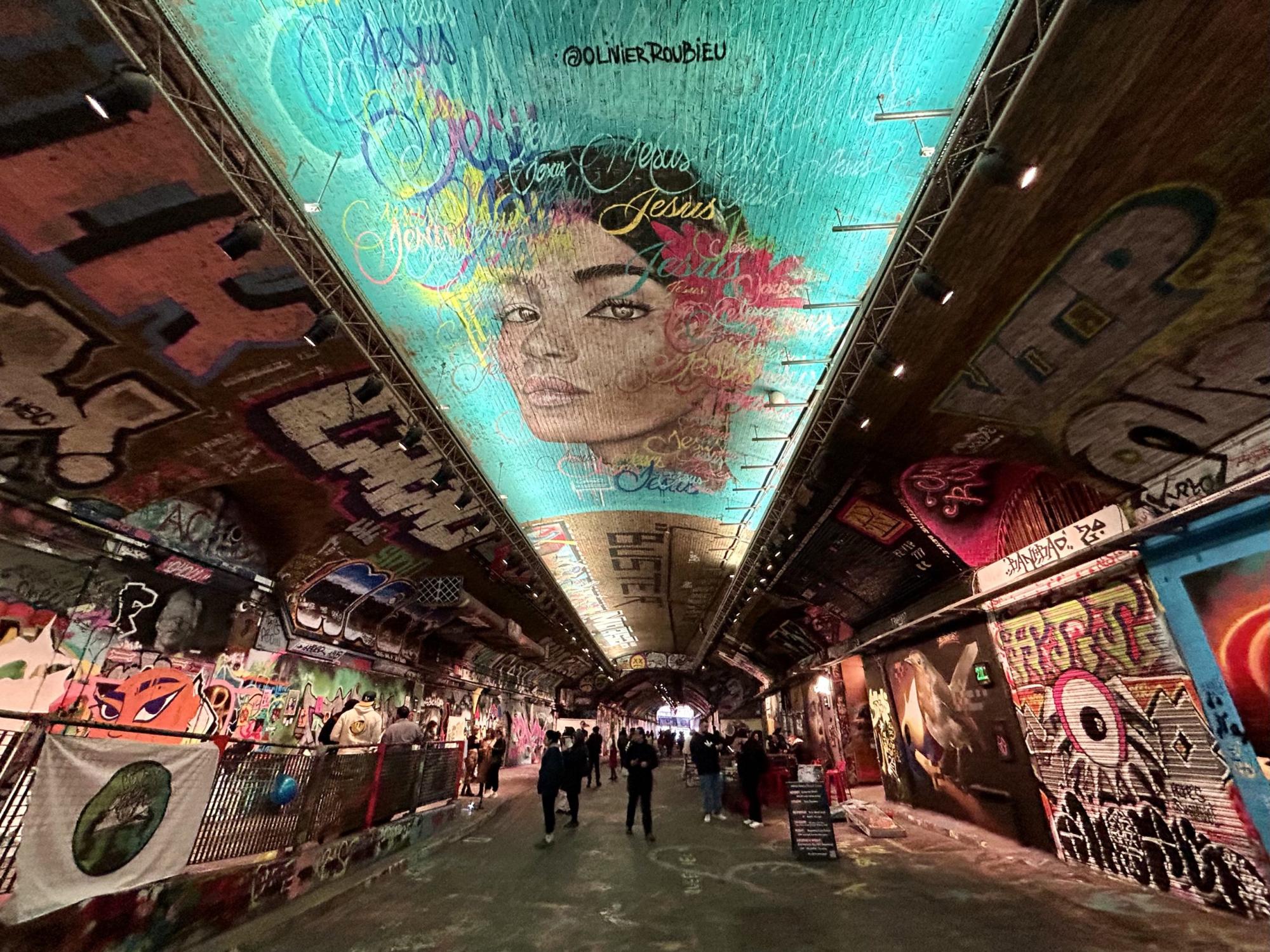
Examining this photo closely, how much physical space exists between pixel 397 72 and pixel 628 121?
1.99 meters

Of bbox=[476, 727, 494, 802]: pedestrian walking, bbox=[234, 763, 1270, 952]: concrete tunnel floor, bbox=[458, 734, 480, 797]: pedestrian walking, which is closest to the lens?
bbox=[234, 763, 1270, 952]: concrete tunnel floor

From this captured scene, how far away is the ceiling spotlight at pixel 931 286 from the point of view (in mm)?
4520

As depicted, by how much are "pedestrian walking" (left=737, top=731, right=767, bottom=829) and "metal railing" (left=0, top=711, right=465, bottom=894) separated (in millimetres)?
5799

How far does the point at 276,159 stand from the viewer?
484 centimetres

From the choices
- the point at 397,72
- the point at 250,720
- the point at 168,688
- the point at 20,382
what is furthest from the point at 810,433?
the point at 250,720

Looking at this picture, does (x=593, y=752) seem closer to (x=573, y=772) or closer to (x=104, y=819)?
(x=573, y=772)

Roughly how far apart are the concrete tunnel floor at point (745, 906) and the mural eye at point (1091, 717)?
4.12 feet

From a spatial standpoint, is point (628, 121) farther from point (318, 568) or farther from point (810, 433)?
point (318, 568)

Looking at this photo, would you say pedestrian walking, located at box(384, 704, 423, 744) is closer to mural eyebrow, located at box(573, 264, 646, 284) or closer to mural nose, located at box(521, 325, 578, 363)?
mural nose, located at box(521, 325, 578, 363)

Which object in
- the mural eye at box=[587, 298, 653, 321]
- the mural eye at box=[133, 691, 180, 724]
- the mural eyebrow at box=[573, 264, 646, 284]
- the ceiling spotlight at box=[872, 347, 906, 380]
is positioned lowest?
the mural eye at box=[133, 691, 180, 724]

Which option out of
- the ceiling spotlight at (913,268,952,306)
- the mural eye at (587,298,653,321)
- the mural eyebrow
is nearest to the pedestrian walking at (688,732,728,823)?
the mural eye at (587,298,653,321)

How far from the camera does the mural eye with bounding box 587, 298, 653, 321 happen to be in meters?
6.62

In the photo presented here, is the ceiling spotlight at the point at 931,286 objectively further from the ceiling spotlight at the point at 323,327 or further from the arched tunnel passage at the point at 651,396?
the ceiling spotlight at the point at 323,327

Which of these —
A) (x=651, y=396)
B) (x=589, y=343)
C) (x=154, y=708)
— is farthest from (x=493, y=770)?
(x=589, y=343)
